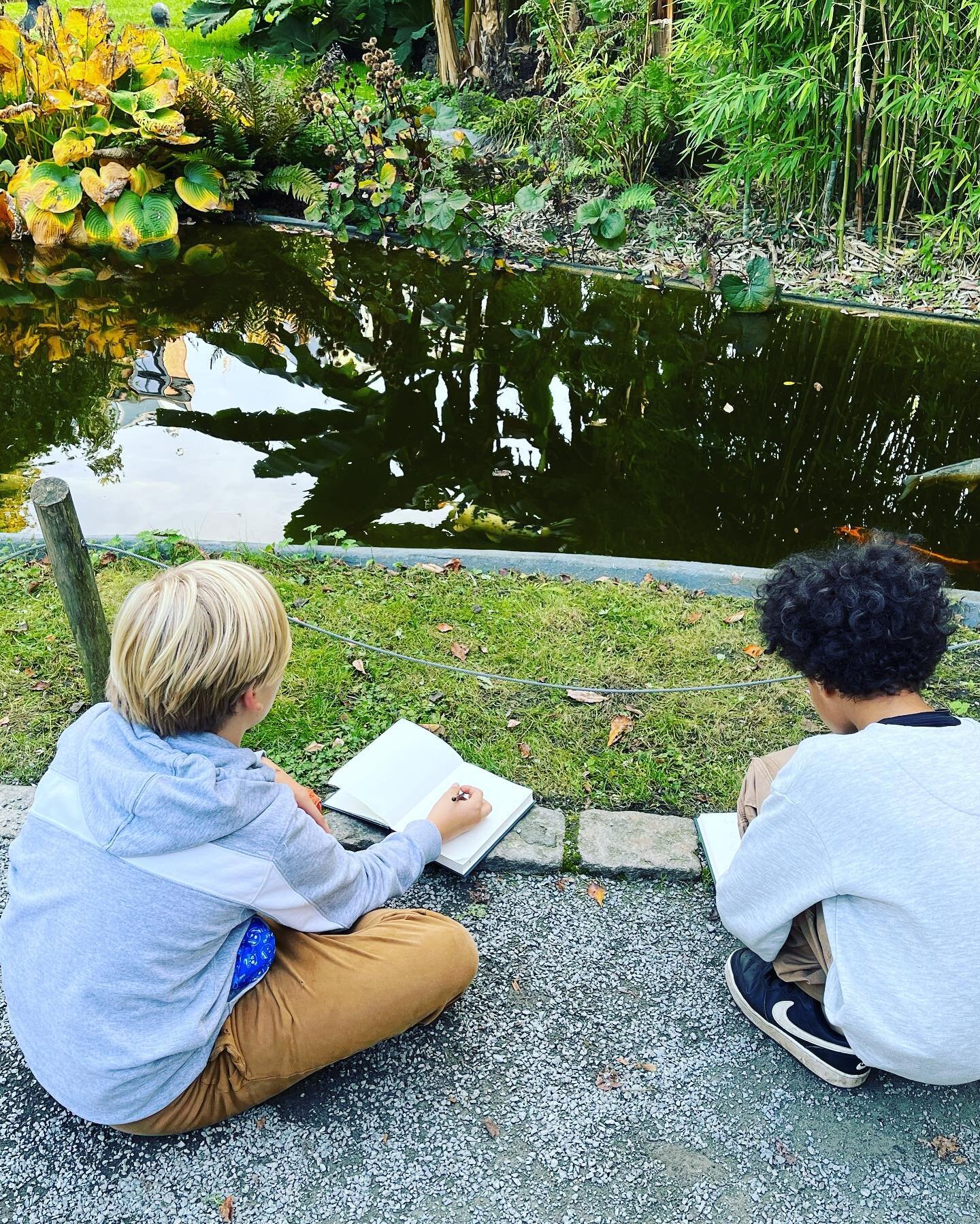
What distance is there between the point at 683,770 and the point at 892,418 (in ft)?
12.6

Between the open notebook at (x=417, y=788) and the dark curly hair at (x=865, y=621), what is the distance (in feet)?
3.39

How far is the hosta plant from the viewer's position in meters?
8.29

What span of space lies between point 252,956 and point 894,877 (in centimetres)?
125

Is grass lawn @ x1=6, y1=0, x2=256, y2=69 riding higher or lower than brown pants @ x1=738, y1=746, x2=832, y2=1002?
higher

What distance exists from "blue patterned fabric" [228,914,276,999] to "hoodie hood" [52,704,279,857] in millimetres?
323

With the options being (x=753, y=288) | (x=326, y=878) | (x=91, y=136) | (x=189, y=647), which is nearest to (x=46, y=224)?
(x=91, y=136)

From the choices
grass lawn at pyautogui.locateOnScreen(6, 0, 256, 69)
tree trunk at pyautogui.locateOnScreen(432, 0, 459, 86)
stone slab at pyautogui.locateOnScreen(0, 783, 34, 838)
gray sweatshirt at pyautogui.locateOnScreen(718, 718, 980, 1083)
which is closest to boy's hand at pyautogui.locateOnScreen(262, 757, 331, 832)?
stone slab at pyautogui.locateOnScreen(0, 783, 34, 838)

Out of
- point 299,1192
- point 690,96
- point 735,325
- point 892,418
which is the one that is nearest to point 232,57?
point 690,96

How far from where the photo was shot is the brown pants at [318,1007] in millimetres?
1889

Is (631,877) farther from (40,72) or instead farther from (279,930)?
(40,72)

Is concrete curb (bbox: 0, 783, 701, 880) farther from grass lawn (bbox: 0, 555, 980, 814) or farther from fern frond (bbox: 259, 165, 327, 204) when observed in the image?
fern frond (bbox: 259, 165, 327, 204)

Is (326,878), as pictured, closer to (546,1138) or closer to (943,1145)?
(546,1138)

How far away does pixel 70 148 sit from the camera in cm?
819

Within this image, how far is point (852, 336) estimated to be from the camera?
705 centimetres
